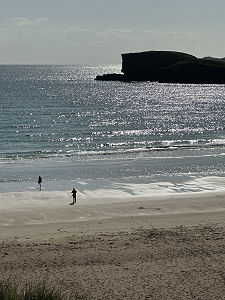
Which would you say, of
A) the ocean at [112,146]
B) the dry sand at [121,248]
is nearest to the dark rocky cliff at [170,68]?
the ocean at [112,146]

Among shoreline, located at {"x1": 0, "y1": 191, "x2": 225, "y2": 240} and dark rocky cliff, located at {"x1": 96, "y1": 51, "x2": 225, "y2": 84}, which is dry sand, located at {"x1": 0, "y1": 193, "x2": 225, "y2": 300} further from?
dark rocky cliff, located at {"x1": 96, "y1": 51, "x2": 225, "y2": 84}

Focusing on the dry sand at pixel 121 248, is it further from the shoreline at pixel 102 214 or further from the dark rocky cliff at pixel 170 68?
the dark rocky cliff at pixel 170 68

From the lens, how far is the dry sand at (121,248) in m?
17.8

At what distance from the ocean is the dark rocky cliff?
49.9m

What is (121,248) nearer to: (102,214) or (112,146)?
(102,214)

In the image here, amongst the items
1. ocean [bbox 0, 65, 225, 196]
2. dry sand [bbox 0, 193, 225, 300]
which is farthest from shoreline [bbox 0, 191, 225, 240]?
ocean [bbox 0, 65, 225, 196]

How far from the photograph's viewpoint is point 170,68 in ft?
500

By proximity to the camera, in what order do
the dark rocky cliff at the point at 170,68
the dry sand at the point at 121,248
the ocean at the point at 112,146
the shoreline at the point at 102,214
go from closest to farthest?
the dry sand at the point at 121,248, the shoreline at the point at 102,214, the ocean at the point at 112,146, the dark rocky cliff at the point at 170,68

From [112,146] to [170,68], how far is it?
342 feet

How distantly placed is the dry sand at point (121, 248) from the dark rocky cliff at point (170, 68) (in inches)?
4874

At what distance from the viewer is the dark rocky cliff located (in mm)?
148500

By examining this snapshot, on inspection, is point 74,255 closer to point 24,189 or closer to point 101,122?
point 24,189

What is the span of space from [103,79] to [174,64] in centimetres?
3688

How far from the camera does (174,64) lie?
504 feet
